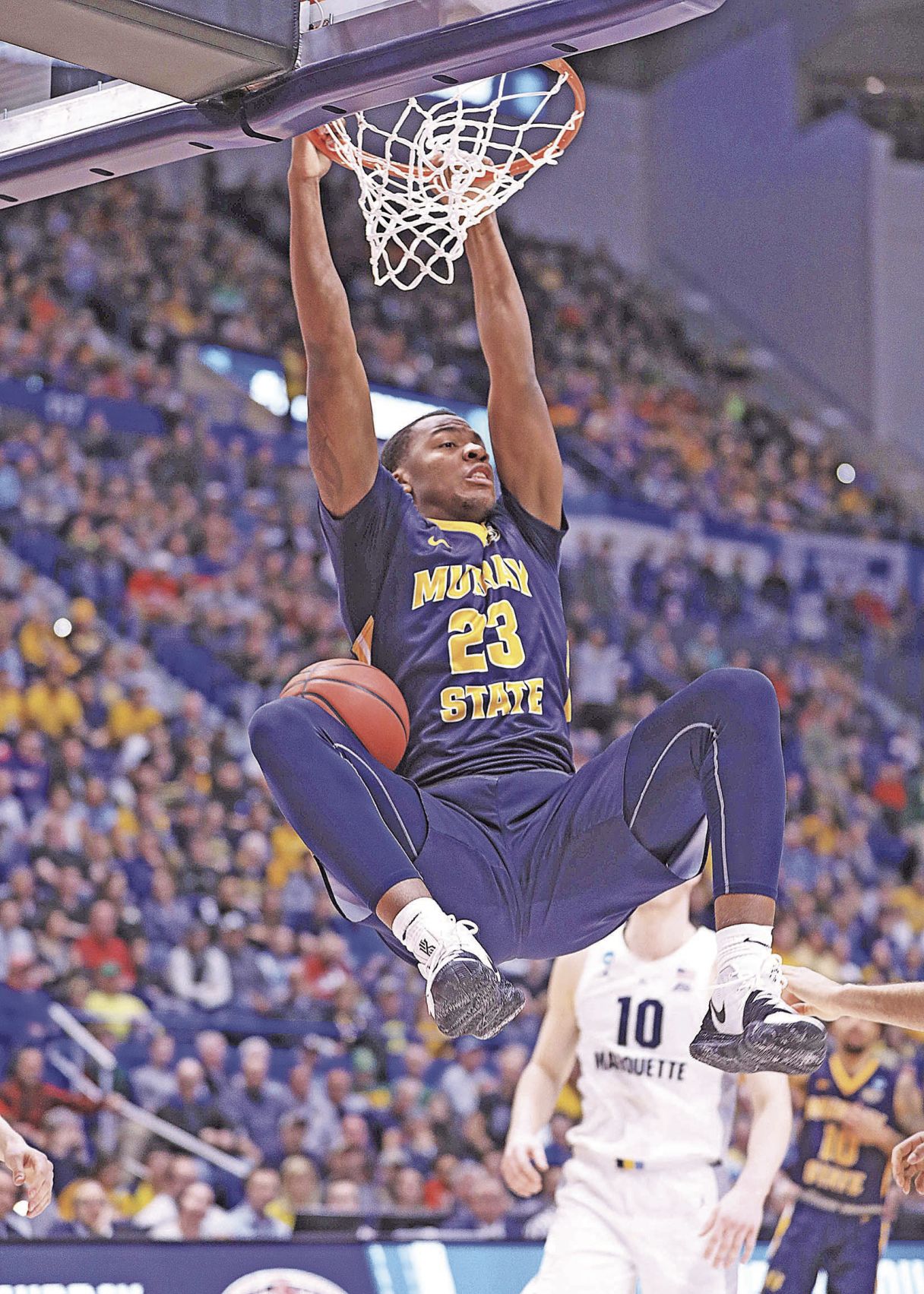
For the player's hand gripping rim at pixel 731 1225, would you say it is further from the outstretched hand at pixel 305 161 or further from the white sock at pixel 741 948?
the outstretched hand at pixel 305 161

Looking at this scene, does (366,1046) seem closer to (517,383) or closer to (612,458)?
(517,383)

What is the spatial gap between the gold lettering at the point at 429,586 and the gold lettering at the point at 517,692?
0.30 m

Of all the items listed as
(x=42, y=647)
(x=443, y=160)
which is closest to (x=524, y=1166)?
(x=443, y=160)

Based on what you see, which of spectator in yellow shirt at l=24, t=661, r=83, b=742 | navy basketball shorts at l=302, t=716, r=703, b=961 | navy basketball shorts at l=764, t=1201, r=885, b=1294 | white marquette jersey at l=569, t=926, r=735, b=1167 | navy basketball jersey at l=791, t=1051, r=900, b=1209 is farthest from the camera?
spectator in yellow shirt at l=24, t=661, r=83, b=742

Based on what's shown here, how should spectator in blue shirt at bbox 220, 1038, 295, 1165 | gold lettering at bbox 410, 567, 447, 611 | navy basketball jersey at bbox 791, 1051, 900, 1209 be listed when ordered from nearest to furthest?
gold lettering at bbox 410, 567, 447, 611, navy basketball jersey at bbox 791, 1051, 900, 1209, spectator in blue shirt at bbox 220, 1038, 295, 1165

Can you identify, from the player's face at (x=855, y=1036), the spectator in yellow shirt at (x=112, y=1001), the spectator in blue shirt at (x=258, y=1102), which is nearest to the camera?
the player's face at (x=855, y=1036)

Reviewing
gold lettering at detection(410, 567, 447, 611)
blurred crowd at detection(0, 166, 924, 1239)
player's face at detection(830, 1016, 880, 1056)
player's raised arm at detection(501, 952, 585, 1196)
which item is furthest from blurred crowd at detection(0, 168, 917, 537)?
gold lettering at detection(410, 567, 447, 611)

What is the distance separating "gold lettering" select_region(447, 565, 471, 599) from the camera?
4.48 m

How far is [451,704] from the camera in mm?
4367

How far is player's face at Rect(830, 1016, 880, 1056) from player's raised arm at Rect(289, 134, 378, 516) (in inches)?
156

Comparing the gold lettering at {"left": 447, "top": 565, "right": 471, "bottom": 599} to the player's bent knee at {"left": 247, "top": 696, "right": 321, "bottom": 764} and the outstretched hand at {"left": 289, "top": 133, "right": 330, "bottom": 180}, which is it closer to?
the player's bent knee at {"left": 247, "top": 696, "right": 321, "bottom": 764}

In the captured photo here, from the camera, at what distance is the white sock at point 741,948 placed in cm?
363

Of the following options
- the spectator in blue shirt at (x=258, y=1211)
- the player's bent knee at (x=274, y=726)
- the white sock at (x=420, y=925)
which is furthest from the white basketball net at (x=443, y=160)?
the spectator in blue shirt at (x=258, y=1211)

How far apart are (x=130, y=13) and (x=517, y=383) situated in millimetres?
1740
